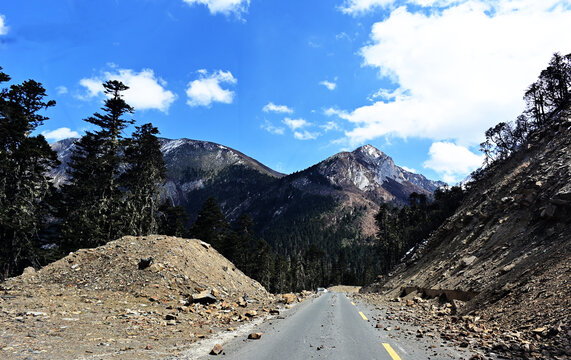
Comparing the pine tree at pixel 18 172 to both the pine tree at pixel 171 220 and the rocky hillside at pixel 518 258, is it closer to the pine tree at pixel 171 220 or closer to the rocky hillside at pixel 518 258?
the pine tree at pixel 171 220

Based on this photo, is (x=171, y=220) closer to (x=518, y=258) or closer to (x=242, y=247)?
(x=242, y=247)

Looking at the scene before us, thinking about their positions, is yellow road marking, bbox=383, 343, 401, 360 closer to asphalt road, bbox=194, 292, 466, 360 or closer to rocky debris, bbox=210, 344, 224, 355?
asphalt road, bbox=194, 292, 466, 360

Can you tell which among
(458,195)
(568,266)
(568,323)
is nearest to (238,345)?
(568,323)

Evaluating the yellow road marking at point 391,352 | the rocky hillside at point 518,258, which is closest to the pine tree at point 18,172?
the yellow road marking at point 391,352

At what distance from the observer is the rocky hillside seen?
8.14 metres

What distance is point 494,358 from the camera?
258 inches

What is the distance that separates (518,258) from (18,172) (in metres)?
33.9

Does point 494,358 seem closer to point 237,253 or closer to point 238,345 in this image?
point 238,345

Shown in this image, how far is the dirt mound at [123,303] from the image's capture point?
25.4 feet

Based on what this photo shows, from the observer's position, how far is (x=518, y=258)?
14.1m

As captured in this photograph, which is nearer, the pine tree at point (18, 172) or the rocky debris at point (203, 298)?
the rocky debris at point (203, 298)

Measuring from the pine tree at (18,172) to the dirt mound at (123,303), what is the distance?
340 inches

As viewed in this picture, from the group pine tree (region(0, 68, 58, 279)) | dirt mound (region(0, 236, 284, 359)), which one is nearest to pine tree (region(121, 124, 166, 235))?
pine tree (region(0, 68, 58, 279))

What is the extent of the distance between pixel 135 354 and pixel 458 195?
60.1 m
